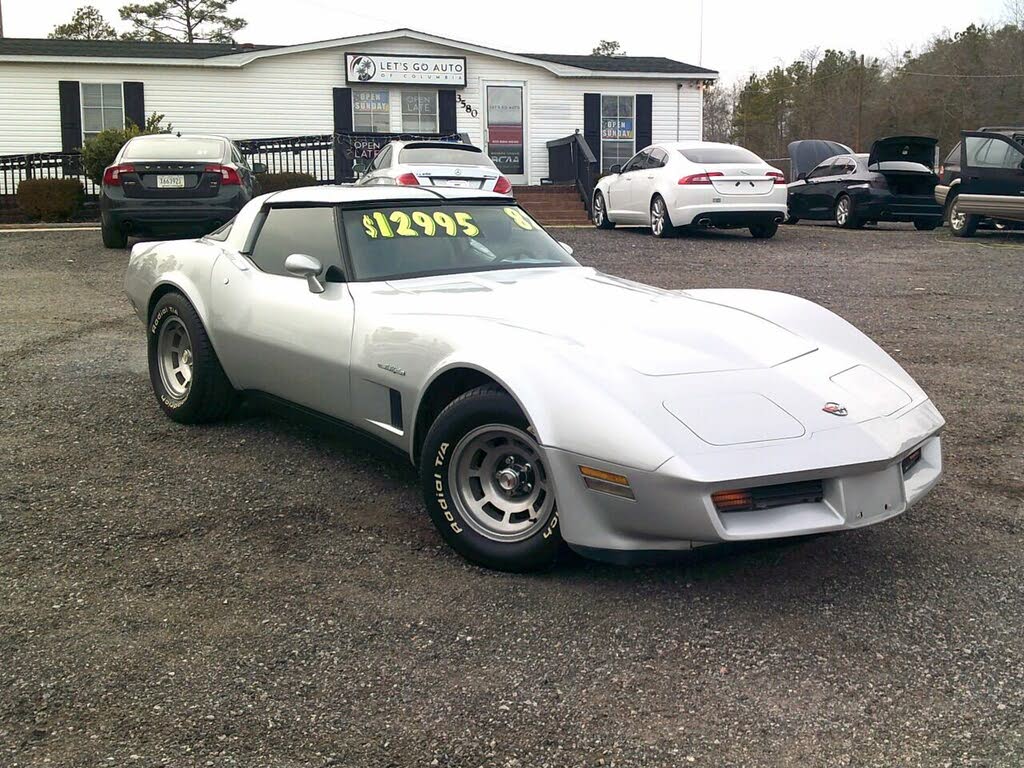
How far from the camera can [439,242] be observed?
491 centimetres

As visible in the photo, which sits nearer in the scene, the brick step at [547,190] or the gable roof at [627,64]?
the brick step at [547,190]

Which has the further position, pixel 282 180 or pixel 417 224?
pixel 282 180

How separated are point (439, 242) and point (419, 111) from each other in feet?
67.6

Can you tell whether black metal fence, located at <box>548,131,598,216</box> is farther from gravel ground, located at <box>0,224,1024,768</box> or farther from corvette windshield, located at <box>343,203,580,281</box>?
gravel ground, located at <box>0,224,1024,768</box>

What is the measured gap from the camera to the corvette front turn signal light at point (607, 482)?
3277 mm

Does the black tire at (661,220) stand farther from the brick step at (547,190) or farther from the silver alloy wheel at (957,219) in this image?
the brick step at (547,190)

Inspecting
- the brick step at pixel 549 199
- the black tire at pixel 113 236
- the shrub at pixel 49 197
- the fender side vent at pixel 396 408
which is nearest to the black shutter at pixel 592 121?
the brick step at pixel 549 199

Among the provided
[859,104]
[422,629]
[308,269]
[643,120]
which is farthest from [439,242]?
[859,104]

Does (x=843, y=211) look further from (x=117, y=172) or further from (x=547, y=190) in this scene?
(x=117, y=172)

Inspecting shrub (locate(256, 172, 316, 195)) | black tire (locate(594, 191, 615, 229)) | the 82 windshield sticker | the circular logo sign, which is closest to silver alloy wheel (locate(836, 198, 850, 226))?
black tire (locate(594, 191, 615, 229))

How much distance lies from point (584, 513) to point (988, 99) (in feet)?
168

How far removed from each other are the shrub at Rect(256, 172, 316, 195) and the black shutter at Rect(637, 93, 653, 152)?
29.4 feet

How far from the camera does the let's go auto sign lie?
24.1 m

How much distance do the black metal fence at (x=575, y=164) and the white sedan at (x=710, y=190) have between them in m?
3.40
